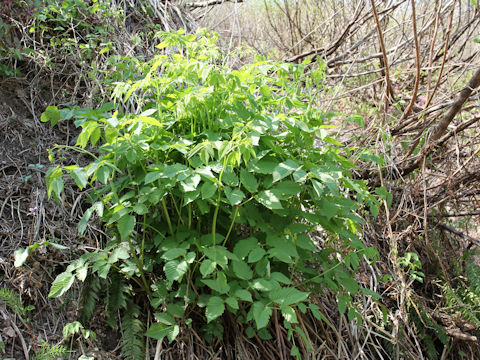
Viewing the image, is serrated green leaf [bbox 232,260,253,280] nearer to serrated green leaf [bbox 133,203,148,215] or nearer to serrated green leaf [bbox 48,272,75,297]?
serrated green leaf [bbox 133,203,148,215]

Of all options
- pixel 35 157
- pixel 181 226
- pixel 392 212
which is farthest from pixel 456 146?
pixel 35 157

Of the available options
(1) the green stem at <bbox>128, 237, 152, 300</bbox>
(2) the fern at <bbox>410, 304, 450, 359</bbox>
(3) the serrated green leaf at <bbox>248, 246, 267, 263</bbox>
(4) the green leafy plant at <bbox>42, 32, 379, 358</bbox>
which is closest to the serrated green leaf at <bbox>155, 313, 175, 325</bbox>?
(4) the green leafy plant at <bbox>42, 32, 379, 358</bbox>

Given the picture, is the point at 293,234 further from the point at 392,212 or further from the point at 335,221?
the point at 392,212

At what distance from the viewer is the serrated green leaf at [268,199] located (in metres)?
1.55

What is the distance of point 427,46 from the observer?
3373 mm

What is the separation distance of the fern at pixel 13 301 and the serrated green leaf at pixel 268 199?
1.06m

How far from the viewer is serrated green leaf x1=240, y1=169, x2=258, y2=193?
156cm

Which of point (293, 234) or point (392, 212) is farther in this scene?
point (392, 212)

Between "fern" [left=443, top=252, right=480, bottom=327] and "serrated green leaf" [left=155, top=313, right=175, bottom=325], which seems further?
"fern" [left=443, top=252, right=480, bottom=327]

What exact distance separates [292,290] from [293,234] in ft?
0.79

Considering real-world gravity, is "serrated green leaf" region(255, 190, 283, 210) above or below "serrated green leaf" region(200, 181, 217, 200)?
below

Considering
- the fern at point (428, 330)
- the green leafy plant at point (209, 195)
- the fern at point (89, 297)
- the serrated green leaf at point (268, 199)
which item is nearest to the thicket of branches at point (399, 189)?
the fern at point (428, 330)

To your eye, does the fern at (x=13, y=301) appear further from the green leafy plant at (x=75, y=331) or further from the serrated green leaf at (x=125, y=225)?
the serrated green leaf at (x=125, y=225)

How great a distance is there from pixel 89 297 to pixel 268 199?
2.99 feet
